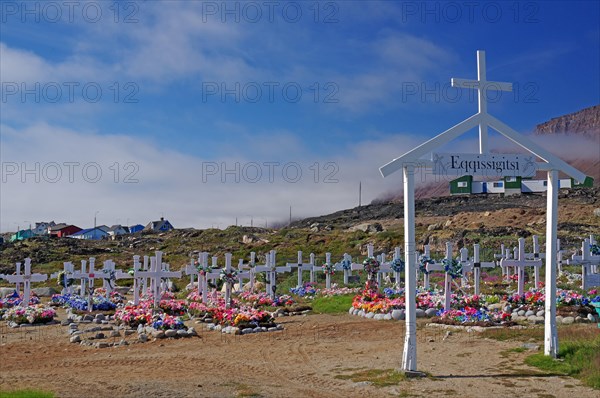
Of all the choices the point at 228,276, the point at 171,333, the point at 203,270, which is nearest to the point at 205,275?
the point at 203,270

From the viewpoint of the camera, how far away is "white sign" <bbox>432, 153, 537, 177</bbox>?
10.8 meters

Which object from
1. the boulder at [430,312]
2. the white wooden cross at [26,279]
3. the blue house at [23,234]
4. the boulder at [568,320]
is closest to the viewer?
the boulder at [568,320]

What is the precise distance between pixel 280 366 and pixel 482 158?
530 cm

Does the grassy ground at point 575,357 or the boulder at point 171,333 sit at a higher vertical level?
the grassy ground at point 575,357

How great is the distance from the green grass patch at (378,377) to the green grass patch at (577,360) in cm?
252

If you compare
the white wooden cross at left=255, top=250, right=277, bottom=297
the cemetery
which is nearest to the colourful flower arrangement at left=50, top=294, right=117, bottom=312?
the cemetery

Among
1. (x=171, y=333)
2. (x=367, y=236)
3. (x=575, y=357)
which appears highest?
(x=367, y=236)

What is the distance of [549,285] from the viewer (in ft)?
37.9

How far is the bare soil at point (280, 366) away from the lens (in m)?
9.43

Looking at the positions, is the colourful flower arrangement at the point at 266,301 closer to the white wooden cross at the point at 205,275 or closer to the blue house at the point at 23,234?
the white wooden cross at the point at 205,275

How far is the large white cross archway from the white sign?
0.37ft

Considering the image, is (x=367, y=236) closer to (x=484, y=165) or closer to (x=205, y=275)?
(x=205, y=275)

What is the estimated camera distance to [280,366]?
11750 millimetres

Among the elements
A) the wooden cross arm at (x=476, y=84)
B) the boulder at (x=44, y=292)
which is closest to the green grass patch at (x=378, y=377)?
the wooden cross arm at (x=476, y=84)
